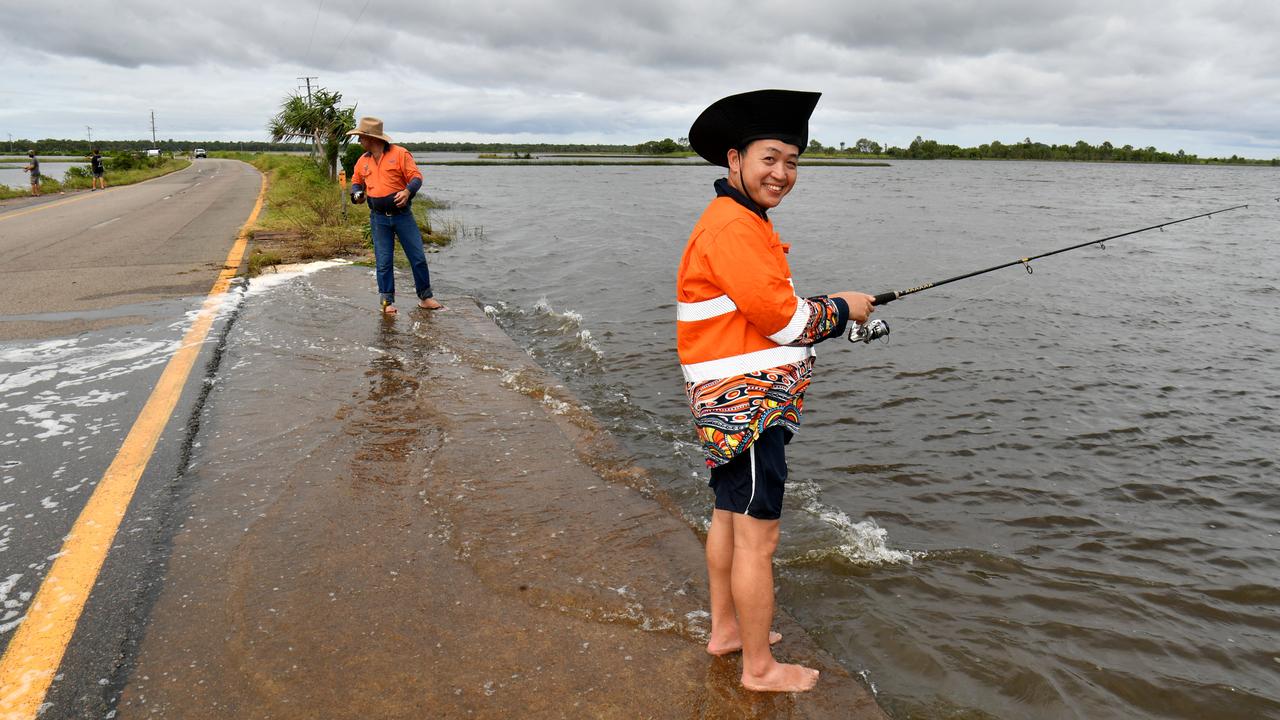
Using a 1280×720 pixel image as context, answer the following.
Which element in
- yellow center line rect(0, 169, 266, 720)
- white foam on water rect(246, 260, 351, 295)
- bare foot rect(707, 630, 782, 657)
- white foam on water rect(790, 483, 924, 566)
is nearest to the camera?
yellow center line rect(0, 169, 266, 720)

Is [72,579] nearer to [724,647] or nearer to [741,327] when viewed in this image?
[724,647]

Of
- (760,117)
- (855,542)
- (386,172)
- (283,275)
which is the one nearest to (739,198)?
(760,117)

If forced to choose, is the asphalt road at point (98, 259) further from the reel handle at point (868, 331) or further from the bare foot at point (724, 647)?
the reel handle at point (868, 331)

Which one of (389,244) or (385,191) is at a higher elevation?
(385,191)

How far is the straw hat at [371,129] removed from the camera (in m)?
7.45

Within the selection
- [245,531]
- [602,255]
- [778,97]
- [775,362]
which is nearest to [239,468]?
[245,531]

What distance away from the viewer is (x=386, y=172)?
7465 millimetres

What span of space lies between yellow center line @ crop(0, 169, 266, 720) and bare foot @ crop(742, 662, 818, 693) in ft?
7.24

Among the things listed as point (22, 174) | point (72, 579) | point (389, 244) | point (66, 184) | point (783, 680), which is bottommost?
point (783, 680)

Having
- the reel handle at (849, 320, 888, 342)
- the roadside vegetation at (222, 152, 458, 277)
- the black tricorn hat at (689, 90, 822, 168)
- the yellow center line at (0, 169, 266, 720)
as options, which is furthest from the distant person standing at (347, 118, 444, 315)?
the black tricorn hat at (689, 90, 822, 168)

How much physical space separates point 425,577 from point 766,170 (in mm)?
2058

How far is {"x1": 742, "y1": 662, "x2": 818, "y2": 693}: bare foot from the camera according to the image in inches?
98.9

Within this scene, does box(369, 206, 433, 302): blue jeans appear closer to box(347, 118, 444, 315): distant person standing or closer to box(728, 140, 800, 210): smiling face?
box(347, 118, 444, 315): distant person standing

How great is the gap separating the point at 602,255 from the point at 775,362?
49.8ft
